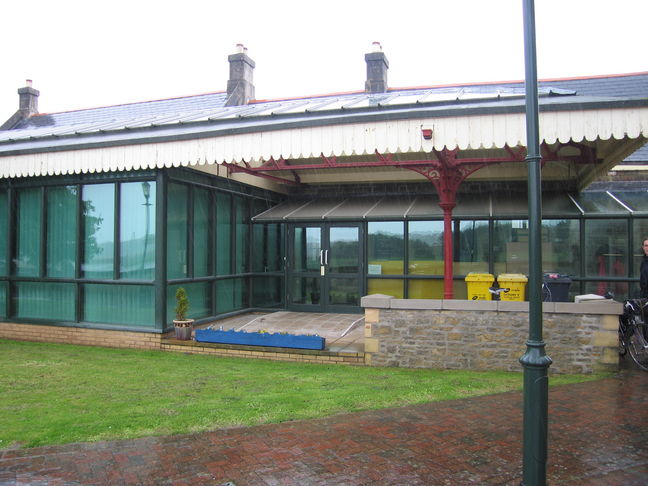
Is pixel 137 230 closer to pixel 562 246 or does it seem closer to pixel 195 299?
pixel 195 299

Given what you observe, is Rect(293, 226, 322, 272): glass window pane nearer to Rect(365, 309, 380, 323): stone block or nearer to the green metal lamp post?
Rect(365, 309, 380, 323): stone block

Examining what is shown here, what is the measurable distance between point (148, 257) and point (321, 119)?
400 cm

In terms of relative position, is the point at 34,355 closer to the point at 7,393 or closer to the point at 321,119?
the point at 7,393

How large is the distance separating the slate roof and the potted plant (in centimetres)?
272

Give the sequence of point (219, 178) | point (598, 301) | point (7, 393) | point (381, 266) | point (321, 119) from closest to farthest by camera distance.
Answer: point (7, 393) < point (598, 301) < point (321, 119) < point (219, 178) < point (381, 266)

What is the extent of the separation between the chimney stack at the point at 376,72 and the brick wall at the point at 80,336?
12.1 meters

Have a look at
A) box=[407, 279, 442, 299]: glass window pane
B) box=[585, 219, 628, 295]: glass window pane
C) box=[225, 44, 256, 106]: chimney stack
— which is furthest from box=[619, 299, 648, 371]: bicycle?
box=[225, 44, 256, 106]: chimney stack

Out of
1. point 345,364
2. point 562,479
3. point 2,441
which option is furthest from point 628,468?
point 2,441

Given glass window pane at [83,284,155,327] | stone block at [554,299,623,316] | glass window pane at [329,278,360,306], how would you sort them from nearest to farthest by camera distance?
stone block at [554,299,623,316] < glass window pane at [83,284,155,327] < glass window pane at [329,278,360,306]

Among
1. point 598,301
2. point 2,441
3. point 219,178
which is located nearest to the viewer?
point 2,441

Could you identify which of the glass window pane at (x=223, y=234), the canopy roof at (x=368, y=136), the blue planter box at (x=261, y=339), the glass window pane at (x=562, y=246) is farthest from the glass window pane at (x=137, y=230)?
the glass window pane at (x=562, y=246)

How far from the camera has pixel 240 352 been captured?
8336 mm

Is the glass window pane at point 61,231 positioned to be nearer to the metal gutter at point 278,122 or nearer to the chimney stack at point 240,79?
the metal gutter at point 278,122

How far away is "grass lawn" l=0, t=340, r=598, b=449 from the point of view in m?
5.02
